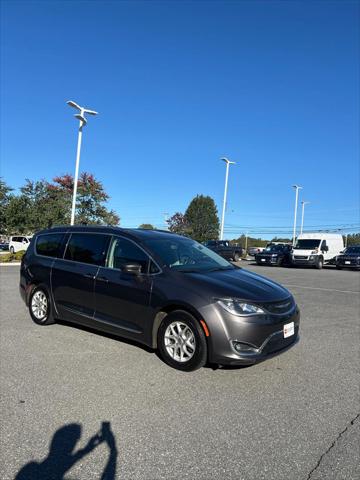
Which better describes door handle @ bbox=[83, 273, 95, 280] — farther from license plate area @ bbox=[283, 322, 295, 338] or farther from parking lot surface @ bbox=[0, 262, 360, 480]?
license plate area @ bbox=[283, 322, 295, 338]

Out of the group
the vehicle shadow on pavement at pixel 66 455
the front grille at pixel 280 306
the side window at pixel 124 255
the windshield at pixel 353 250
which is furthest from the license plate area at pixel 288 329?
the windshield at pixel 353 250

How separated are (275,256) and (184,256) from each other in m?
23.5

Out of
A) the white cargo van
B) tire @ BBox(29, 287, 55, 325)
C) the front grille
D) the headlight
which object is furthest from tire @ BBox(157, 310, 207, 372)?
the white cargo van

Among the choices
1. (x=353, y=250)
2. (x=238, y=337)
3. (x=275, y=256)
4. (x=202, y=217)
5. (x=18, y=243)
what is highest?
(x=202, y=217)

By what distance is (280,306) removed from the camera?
4.79 m

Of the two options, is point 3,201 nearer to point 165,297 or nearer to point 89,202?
point 89,202

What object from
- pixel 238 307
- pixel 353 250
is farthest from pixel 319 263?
pixel 238 307

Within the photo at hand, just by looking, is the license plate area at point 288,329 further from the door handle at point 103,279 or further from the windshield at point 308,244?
the windshield at point 308,244

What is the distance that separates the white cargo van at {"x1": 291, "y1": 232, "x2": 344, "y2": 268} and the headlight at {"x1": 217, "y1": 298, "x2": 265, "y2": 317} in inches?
931

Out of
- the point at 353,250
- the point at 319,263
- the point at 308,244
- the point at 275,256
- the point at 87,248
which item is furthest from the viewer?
the point at 275,256

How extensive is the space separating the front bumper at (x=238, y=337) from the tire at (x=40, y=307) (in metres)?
3.19

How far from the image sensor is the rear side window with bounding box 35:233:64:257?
673cm

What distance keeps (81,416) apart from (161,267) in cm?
208

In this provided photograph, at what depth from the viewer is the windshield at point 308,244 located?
90.9 feet
